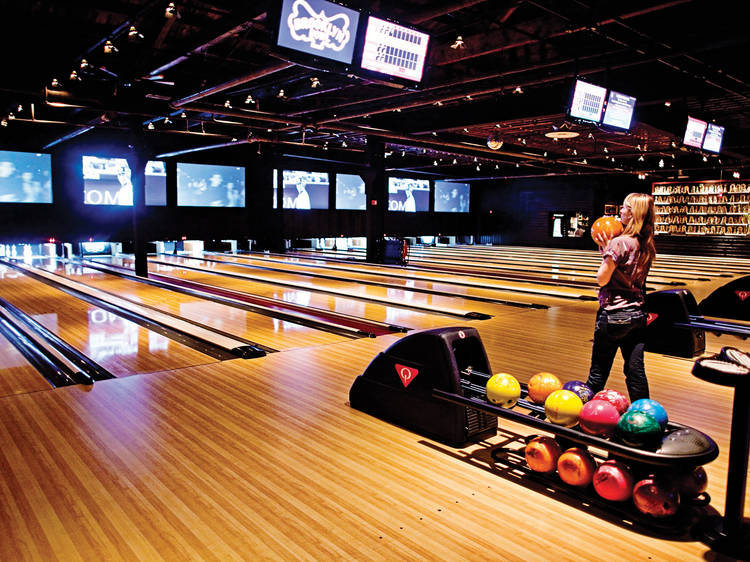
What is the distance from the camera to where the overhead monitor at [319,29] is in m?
4.47

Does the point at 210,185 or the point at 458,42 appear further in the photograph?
the point at 210,185

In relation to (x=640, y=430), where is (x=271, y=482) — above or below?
below

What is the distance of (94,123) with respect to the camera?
1172 centimetres

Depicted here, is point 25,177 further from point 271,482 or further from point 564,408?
point 564,408

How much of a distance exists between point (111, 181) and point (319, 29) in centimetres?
1352

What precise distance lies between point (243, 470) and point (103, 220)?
15.5m

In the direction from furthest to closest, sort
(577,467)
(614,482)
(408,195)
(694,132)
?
(408,195) → (694,132) → (577,467) → (614,482)

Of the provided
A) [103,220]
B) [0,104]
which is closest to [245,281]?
[0,104]

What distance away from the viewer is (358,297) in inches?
341

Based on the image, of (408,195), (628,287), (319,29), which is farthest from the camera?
(408,195)

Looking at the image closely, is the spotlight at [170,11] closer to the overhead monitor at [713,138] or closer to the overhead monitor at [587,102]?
the overhead monitor at [587,102]

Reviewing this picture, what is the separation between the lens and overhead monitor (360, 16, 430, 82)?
5.11 meters

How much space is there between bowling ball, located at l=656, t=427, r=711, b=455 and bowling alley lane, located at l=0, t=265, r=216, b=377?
3.71m

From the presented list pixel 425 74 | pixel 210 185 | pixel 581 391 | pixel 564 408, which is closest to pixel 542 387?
pixel 581 391
